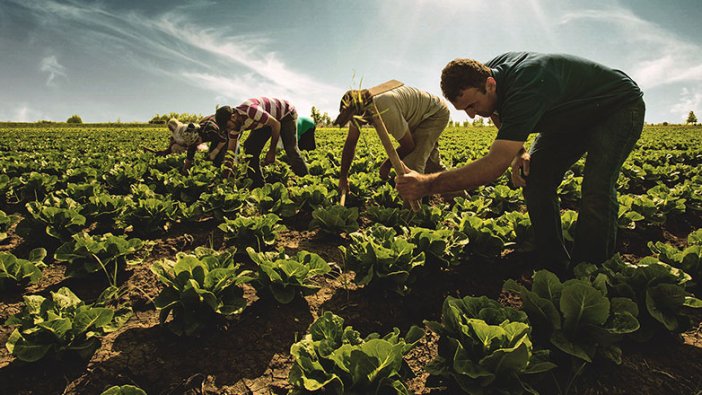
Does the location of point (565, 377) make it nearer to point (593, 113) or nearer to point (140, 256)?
point (593, 113)

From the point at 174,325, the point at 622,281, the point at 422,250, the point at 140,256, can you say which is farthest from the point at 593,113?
the point at 140,256

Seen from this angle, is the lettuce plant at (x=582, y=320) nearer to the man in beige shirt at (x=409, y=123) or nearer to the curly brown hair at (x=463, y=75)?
the curly brown hair at (x=463, y=75)

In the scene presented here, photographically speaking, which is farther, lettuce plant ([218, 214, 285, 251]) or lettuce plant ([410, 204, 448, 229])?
lettuce plant ([410, 204, 448, 229])

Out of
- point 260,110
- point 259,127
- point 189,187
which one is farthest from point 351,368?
point 259,127

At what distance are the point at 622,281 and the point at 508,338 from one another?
54.9 inches

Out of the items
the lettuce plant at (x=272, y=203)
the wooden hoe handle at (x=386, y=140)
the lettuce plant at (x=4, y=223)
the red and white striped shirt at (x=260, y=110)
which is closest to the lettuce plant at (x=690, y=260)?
the wooden hoe handle at (x=386, y=140)

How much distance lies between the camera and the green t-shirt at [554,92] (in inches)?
91.1

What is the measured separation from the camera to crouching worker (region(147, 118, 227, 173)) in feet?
21.3

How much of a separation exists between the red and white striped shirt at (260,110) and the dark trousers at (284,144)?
240 mm

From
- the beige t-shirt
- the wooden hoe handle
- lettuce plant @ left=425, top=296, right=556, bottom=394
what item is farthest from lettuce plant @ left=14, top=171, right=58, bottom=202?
lettuce plant @ left=425, top=296, right=556, bottom=394

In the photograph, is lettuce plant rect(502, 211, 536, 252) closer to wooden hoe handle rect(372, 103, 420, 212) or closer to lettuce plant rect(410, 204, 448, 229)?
lettuce plant rect(410, 204, 448, 229)

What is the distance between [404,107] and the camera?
432cm

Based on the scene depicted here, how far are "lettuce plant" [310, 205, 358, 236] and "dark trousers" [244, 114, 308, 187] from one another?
8.95 feet

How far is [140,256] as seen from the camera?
337 cm
